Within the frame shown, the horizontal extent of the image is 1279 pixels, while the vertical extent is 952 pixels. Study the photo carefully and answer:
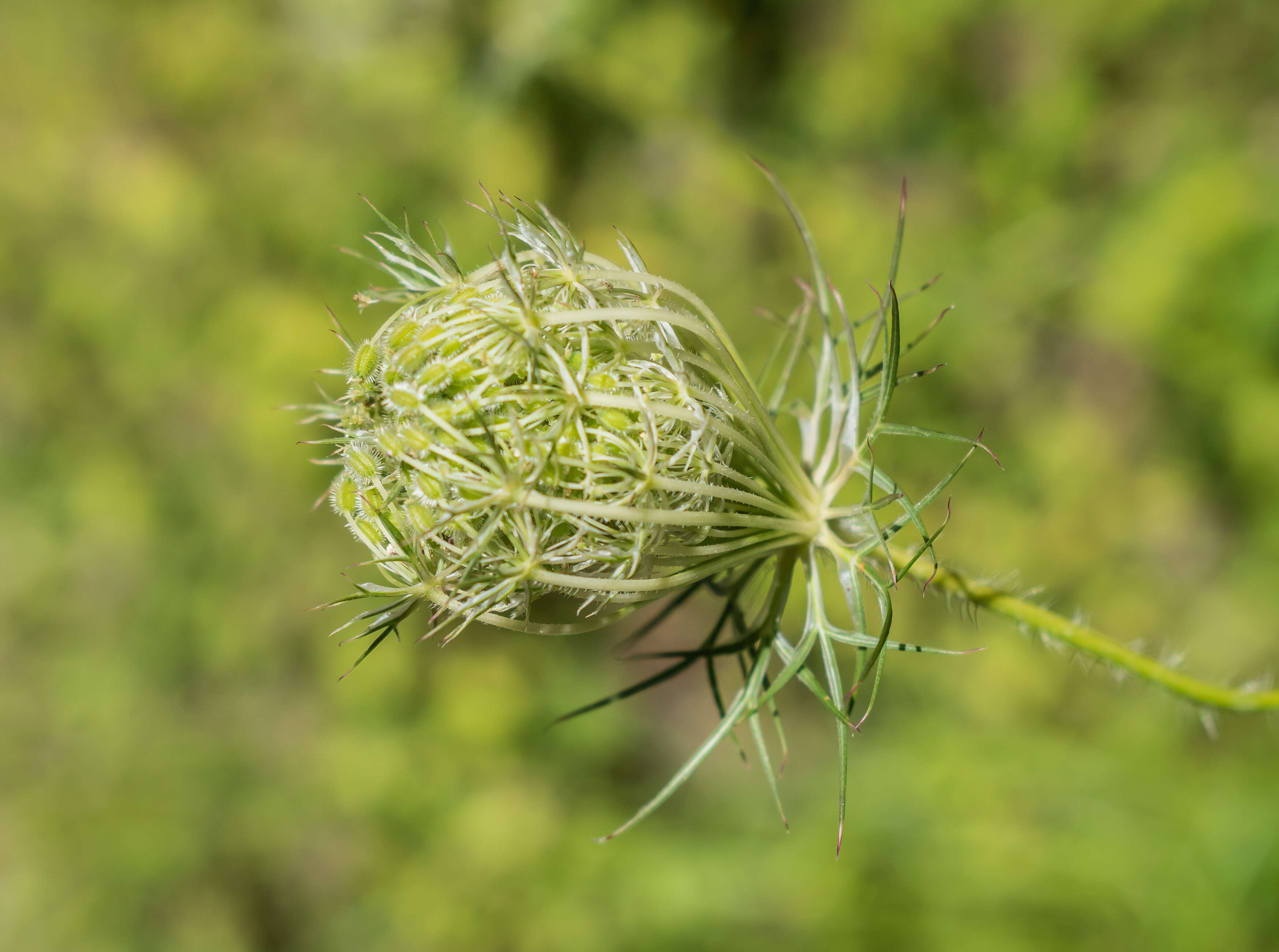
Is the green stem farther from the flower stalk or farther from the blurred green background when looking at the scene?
the blurred green background

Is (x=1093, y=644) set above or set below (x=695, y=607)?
above

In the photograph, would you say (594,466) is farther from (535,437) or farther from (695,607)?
(695,607)

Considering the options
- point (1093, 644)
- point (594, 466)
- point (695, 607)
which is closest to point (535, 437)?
point (594, 466)

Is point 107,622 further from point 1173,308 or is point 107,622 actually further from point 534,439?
point 1173,308

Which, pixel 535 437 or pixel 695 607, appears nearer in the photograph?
pixel 535 437

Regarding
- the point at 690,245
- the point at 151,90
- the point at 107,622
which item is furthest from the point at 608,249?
the point at 107,622

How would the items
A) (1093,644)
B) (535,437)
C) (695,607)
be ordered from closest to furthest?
(535,437) < (1093,644) < (695,607)

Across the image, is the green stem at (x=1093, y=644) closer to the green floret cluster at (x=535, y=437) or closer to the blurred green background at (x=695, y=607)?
the green floret cluster at (x=535, y=437)
